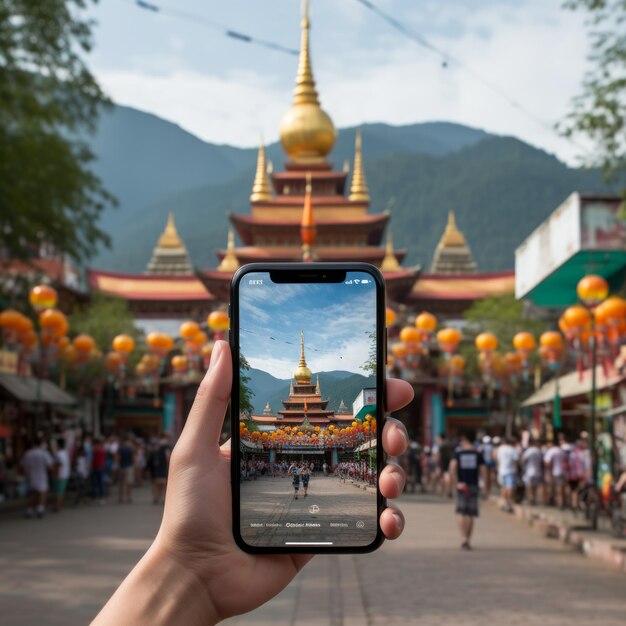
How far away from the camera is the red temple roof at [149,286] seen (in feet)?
160

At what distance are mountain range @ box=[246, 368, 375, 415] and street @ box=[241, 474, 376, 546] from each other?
0.19m

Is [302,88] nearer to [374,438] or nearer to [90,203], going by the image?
[90,203]

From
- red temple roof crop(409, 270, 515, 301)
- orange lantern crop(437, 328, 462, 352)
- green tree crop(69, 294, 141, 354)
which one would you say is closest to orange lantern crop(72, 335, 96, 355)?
orange lantern crop(437, 328, 462, 352)

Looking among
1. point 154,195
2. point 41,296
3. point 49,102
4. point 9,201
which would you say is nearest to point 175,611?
point 9,201

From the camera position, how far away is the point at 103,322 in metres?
39.9

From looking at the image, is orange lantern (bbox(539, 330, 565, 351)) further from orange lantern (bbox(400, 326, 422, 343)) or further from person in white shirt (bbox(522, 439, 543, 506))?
person in white shirt (bbox(522, 439, 543, 506))

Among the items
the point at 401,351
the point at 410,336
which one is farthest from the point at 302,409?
the point at 401,351

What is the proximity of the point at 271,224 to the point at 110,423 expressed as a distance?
10692 millimetres

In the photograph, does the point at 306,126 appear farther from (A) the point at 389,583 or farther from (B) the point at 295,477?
(B) the point at 295,477

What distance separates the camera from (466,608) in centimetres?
873

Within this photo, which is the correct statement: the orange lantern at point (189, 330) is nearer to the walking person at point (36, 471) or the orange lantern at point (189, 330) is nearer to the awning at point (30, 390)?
the awning at point (30, 390)

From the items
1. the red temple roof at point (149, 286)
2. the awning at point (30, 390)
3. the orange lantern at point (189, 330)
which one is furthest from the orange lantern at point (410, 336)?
the red temple roof at point (149, 286)

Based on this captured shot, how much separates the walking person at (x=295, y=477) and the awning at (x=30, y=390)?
2055 centimetres

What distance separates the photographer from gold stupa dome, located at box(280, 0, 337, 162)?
1889 inches
